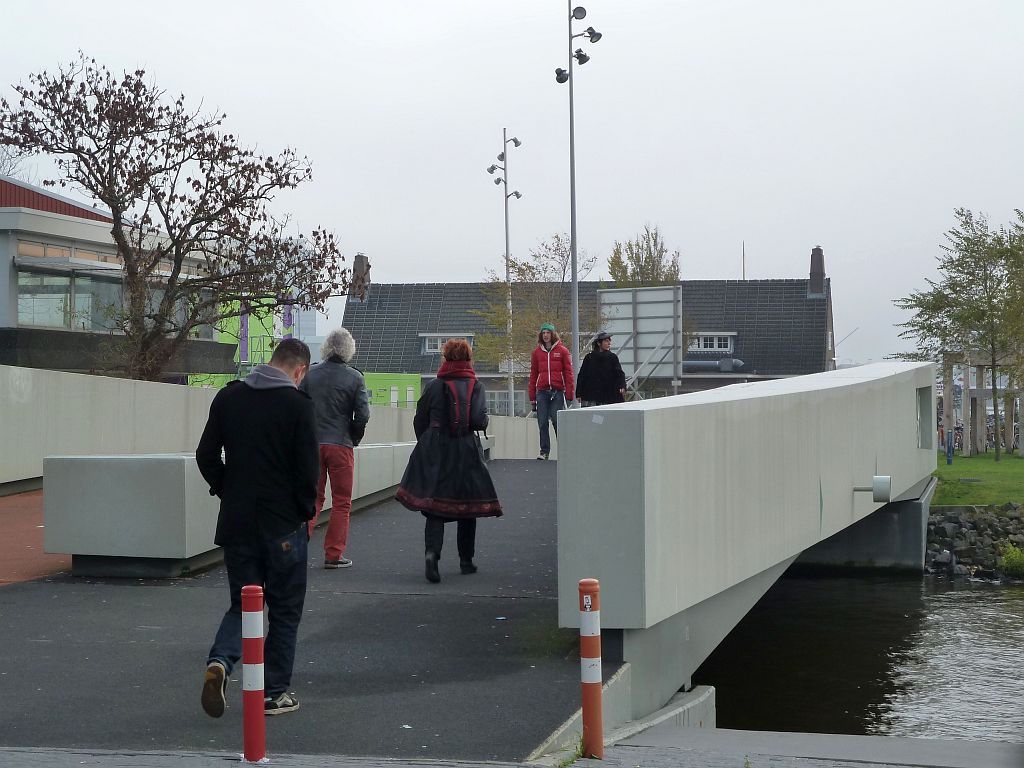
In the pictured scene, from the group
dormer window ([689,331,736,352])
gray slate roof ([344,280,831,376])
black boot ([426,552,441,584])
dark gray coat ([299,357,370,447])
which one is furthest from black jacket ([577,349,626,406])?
dormer window ([689,331,736,352])

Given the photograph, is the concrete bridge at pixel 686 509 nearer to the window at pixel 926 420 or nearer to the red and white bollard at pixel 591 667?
the red and white bollard at pixel 591 667

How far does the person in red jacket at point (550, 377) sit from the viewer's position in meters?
18.6

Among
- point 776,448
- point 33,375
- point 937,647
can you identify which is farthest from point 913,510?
point 33,375

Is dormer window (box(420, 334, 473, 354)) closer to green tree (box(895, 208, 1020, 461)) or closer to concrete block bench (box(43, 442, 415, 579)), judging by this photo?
green tree (box(895, 208, 1020, 461))

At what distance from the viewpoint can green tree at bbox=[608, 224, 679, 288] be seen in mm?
61031

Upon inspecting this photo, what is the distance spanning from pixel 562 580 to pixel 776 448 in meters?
3.96

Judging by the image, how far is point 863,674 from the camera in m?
14.6

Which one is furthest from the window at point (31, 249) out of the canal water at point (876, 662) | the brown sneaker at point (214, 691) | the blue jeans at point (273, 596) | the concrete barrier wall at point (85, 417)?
the brown sneaker at point (214, 691)

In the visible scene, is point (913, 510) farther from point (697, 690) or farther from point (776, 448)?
point (697, 690)

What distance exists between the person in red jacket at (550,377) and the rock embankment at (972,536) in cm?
878

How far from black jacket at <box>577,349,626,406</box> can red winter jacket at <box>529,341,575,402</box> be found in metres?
0.64

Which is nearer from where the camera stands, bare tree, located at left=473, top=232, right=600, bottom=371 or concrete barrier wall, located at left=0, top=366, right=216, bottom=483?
concrete barrier wall, located at left=0, top=366, right=216, bottom=483

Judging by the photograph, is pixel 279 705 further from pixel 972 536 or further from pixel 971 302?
pixel 971 302

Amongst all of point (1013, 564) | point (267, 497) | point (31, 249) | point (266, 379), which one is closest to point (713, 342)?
point (31, 249)
